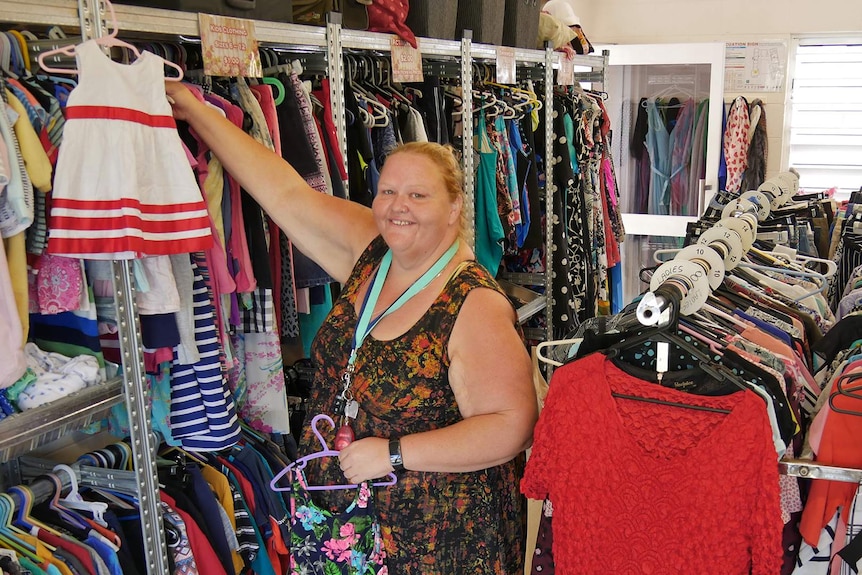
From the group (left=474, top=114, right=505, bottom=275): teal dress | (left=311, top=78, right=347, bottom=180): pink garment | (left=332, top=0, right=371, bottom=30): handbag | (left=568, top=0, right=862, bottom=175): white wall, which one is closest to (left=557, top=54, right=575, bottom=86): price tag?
(left=474, top=114, right=505, bottom=275): teal dress

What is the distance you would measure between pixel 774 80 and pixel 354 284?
584cm

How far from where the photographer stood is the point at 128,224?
1.84m

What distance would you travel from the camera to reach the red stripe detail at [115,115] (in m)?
1.78

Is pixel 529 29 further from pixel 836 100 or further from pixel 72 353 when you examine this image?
pixel 836 100

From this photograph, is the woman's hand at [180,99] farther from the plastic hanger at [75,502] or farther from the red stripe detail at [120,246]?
the plastic hanger at [75,502]

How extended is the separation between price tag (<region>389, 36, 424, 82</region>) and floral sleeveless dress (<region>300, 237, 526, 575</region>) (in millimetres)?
1313

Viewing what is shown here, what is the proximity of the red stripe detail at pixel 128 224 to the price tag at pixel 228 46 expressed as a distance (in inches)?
18.0

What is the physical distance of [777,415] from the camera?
1688 millimetres

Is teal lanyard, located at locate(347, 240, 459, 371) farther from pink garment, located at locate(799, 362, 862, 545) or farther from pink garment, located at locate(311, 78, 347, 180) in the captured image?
pink garment, located at locate(799, 362, 862, 545)

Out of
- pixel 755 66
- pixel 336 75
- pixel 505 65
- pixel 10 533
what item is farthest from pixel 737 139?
pixel 10 533

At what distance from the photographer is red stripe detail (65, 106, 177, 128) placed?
178 cm

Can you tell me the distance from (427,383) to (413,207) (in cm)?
42

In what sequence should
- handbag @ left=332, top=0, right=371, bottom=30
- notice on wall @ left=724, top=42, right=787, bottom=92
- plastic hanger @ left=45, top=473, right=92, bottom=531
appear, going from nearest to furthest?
1. plastic hanger @ left=45, top=473, right=92, bottom=531
2. handbag @ left=332, top=0, right=371, bottom=30
3. notice on wall @ left=724, top=42, right=787, bottom=92

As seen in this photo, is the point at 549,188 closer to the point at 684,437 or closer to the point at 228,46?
the point at 228,46
